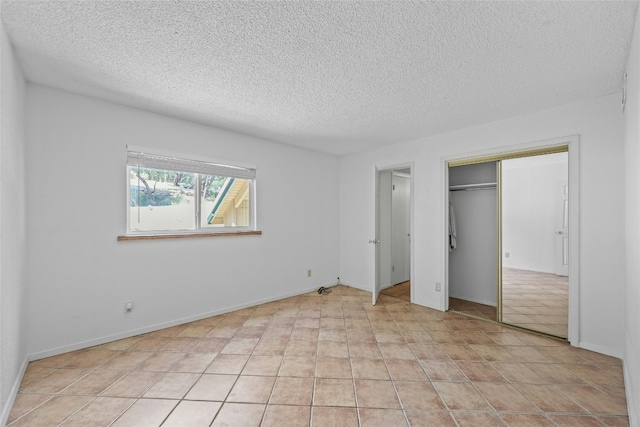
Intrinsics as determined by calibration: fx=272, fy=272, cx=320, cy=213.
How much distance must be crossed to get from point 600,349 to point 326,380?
253 centimetres

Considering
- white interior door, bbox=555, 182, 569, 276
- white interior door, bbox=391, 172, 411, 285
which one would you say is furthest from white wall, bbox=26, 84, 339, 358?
white interior door, bbox=555, 182, 569, 276

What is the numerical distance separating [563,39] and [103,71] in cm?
326

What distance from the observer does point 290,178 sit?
4.29 metres

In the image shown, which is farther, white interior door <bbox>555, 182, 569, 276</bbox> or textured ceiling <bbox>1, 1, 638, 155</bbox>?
white interior door <bbox>555, 182, 569, 276</bbox>

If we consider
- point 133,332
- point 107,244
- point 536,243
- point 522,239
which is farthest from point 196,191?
point 536,243

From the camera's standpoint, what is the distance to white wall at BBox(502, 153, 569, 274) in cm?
287

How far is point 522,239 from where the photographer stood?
10.3 ft

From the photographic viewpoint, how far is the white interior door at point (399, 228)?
4.88 meters

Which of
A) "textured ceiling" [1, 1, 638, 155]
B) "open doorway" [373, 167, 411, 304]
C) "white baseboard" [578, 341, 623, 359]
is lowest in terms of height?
"white baseboard" [578, 341, 623, 359]

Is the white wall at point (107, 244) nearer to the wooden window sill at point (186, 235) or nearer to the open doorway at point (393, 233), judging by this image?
the wooden window sill at point (186, 235)

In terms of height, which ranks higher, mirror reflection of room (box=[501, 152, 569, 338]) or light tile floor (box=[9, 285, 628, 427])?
mirror reflection of room (box=[501, 152, 569, 338])

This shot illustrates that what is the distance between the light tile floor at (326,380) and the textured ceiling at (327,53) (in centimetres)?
235

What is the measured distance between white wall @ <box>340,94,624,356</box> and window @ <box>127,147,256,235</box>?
2081 mm

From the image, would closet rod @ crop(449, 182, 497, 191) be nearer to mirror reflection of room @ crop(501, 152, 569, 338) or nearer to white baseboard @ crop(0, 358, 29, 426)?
mirror reflection of room @ crop(501, 152, 569, 338)
